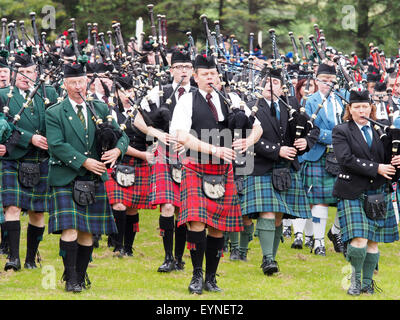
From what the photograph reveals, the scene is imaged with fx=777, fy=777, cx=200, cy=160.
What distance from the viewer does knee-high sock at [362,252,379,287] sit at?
5.85m

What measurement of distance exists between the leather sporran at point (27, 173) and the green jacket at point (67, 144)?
102 centimetres

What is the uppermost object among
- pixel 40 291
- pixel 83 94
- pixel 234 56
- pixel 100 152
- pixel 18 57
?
pixel 234 56

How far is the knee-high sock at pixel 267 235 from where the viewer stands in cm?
658

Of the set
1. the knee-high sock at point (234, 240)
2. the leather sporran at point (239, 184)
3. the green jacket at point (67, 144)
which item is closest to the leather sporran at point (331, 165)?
the leather sporran at point (239, 184)

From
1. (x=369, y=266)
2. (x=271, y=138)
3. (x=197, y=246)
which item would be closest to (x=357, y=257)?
(x=369, y=266)

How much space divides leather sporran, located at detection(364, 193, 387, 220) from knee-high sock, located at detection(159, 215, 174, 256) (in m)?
1.92

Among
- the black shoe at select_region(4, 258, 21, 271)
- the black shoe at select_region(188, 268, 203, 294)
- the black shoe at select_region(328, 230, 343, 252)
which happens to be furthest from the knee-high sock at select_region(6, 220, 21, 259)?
the black shoe at select_region(328, 230, 343, 252)

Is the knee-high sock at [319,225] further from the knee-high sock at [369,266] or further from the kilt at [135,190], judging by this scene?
the knee-high sock at [369,266]

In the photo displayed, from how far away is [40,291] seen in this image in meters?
5.71

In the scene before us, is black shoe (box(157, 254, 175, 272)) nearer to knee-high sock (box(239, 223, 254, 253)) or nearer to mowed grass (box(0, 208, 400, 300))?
mowed grass (box(0, 208, 400, 300))

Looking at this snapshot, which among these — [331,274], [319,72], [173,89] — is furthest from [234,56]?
[331,274]

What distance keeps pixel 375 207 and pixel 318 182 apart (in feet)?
6.72

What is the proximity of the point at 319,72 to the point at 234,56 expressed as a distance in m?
2.85

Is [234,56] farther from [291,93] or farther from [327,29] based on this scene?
[327,29]
